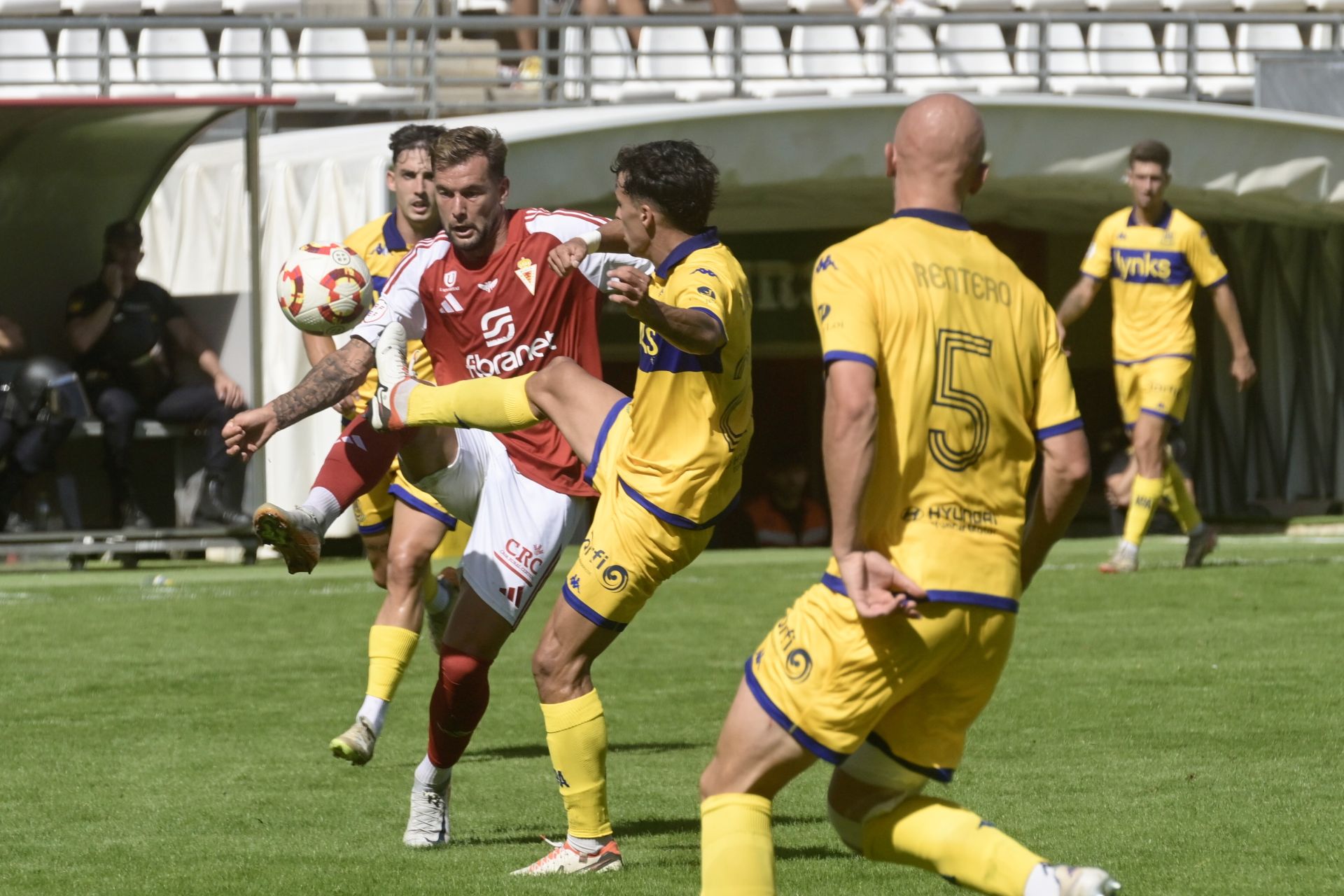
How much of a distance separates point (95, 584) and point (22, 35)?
9571 millimetres

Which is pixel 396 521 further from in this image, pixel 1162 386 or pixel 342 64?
pixel 342 64

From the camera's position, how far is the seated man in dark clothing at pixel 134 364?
14727mm

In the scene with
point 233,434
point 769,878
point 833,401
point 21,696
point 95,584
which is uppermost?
point 833,401

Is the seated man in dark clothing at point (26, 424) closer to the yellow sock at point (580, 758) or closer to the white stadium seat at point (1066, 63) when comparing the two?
the yellow sock at point (580, 758)

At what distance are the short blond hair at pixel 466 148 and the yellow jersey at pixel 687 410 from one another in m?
1.00

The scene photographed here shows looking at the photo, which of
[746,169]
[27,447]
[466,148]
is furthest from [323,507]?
[746,169]

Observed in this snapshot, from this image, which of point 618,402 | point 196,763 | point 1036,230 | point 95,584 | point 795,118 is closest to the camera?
point 618,402

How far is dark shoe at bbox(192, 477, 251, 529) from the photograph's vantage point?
580 inches

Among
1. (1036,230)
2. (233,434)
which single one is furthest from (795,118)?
(233,434)

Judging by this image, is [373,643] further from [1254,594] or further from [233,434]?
[1254,594]

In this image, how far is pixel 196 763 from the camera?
24.0 feet

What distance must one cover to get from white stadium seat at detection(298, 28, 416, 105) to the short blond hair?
558 inches

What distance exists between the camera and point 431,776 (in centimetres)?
589

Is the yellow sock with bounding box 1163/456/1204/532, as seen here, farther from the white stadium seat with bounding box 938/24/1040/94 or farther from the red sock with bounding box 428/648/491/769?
the white stadium seat with bounding box 938/24/1040/94
